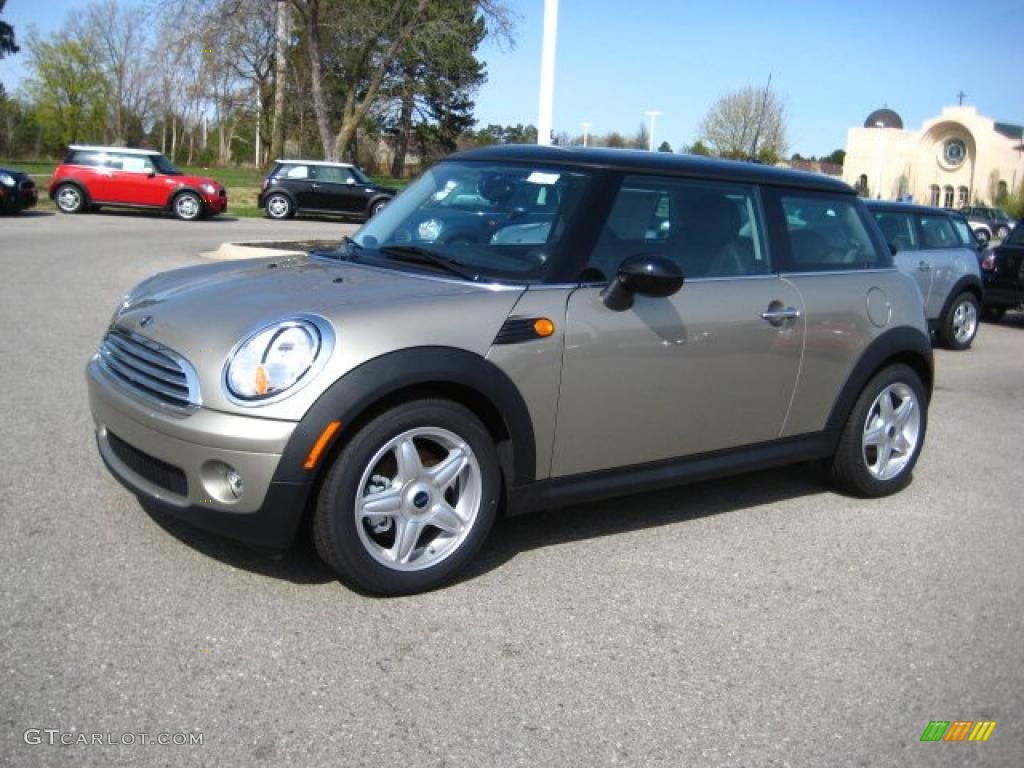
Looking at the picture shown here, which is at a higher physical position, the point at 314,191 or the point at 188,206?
the point at 314,191

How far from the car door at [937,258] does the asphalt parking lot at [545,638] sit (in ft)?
22.2

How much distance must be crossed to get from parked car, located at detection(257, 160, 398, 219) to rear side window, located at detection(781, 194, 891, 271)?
73.3 feet

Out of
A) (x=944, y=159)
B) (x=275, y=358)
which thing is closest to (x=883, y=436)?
(x=275, y=358)

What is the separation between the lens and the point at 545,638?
344 centimetres

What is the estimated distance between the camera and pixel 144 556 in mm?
3848

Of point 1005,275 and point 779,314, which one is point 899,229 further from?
point 779,314

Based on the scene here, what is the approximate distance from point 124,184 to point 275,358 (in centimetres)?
2215

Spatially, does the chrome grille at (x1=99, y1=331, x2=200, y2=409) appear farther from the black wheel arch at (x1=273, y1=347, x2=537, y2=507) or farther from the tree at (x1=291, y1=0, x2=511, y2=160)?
the tree at (x1=291, y1=0, x2=511, y2=160)

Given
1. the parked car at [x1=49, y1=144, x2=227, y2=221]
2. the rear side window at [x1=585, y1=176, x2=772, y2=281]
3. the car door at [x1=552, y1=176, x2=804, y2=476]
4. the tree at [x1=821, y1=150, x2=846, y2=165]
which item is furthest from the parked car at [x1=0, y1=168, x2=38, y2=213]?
the tree at [x1=821, y1=150, x2=846, y2=165]

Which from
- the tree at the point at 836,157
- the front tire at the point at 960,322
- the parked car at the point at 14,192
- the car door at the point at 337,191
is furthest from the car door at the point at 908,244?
the tree at the point at 836,157

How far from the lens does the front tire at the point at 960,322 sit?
38.4ft

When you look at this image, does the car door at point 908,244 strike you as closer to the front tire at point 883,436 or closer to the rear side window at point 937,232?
the rear side window at point 937,232

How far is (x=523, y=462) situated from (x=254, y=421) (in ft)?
3.49

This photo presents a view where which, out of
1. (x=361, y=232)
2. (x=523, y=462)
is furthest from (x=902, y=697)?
(x=361, y=232)
